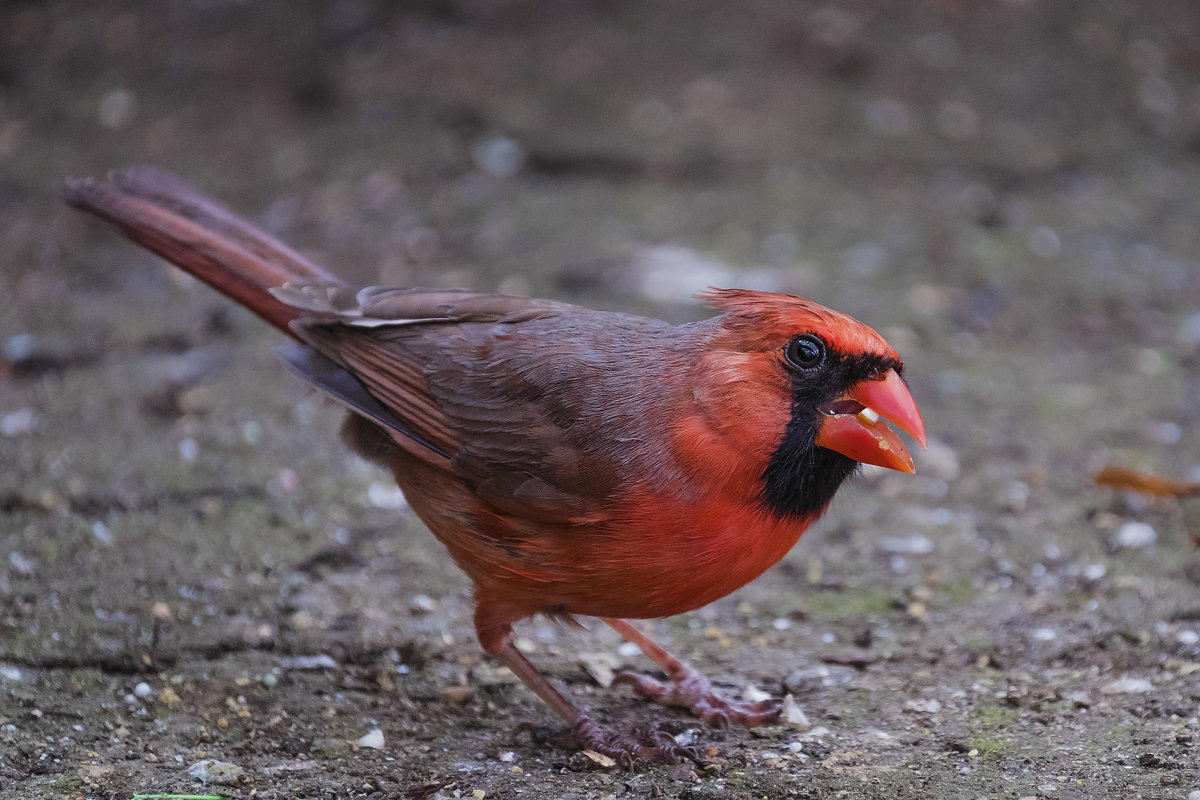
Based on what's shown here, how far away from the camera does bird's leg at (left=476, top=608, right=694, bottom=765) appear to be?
3094 mm

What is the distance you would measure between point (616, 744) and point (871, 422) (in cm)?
108

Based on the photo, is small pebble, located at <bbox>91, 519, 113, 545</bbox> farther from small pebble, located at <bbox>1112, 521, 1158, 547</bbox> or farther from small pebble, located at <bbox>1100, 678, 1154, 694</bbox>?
small pebble, located at <bbox>1112, 521, 1158, 547</bbox>

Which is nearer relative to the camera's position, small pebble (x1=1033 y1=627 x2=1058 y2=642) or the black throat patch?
the black throat patch

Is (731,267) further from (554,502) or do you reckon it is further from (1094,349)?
(554,502)

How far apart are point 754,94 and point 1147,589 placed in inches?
183

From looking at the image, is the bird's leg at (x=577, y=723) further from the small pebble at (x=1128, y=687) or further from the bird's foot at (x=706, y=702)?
the small pebble at (x=1128, y=687)

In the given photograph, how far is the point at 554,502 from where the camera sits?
9.67 feet

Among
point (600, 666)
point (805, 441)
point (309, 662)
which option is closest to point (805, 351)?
point (805, 441)

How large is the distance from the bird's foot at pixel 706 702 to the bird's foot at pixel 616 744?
139 mm

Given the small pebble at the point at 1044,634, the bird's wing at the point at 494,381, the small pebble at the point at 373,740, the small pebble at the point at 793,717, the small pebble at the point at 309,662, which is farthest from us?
the small pebble at the point at 1044,634

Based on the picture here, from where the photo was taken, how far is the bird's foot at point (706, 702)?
3.27 metres

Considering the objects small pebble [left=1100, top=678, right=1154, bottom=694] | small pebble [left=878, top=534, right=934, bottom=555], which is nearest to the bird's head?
small pebble [left=1100, top=678, right=1154, bottom=694]

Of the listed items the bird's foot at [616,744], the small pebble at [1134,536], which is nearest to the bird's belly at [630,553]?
the bird's foot at [616,744]

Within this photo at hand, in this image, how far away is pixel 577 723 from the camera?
10.4 feet
